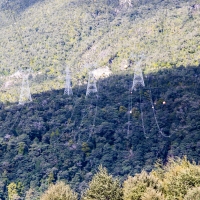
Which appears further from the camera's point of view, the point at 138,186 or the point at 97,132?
the point at 97,132

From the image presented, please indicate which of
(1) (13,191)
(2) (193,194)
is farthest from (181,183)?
(1) (13,191)

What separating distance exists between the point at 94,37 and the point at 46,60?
54.8ft

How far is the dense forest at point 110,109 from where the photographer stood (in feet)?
222

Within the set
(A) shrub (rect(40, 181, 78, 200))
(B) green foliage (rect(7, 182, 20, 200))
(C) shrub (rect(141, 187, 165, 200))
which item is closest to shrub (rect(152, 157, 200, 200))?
(C) shrub (rect(141, 187, 165, 200))

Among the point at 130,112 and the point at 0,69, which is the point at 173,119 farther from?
the point at 0,69

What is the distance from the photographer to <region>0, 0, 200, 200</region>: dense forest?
2662 inches

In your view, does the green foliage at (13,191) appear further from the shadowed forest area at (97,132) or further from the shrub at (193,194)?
the shrub at (193,194)

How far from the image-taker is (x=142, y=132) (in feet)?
241

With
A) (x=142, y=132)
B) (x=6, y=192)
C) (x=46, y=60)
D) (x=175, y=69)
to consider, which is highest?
(x=46, y=60)

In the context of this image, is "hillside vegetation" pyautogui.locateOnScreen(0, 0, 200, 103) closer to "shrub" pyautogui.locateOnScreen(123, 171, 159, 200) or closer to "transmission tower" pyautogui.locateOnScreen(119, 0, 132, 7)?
"transmission tower" pyautogui.locateOnScreen(119, 0, 132, 7)

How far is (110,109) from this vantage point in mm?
81625

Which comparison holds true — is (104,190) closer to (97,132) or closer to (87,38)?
(97,132)

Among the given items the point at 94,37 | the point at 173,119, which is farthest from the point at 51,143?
the point at 94,37

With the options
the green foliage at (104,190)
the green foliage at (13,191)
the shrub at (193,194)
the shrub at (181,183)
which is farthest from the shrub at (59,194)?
the green foliage at (13,191)
